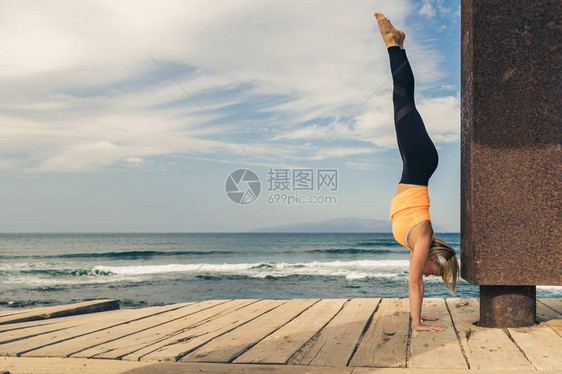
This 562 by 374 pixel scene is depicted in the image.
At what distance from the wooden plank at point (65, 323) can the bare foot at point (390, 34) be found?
10.1ft

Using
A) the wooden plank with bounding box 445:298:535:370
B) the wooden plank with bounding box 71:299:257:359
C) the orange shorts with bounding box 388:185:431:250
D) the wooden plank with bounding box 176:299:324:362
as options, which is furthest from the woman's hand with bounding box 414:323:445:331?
the wooden plank with bounding box 71:299:257:359

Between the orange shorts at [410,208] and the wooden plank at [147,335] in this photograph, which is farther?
Answer: the orange shorts at [410,208]

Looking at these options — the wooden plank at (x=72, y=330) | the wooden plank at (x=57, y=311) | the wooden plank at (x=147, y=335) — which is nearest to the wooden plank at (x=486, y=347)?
the wooden plank at (x=147, y=335)

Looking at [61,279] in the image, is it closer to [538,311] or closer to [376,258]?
[376,258]

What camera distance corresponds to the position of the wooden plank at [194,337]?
2.56 metres

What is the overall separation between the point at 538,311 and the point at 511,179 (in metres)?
1.41

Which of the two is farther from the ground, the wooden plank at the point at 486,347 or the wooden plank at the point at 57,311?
the wooden plank at the point at 486,347

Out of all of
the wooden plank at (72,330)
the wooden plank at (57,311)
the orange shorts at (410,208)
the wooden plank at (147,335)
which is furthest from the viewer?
the wooden plank at (57,311)

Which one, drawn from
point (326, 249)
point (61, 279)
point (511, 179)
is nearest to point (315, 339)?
point (511, 179)

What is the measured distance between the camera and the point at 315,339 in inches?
116

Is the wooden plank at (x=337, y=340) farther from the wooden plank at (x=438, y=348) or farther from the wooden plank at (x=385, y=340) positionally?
the wooden plank at (x=438, y=348)

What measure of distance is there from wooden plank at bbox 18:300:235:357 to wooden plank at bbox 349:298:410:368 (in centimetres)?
167

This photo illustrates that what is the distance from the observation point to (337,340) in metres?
2.90

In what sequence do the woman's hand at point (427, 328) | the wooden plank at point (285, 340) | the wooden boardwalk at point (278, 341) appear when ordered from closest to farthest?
the wooden boardwalk at point (278, 341) → the wooden plank at point (285, 340) → the woman's hand at point (427, 328)
